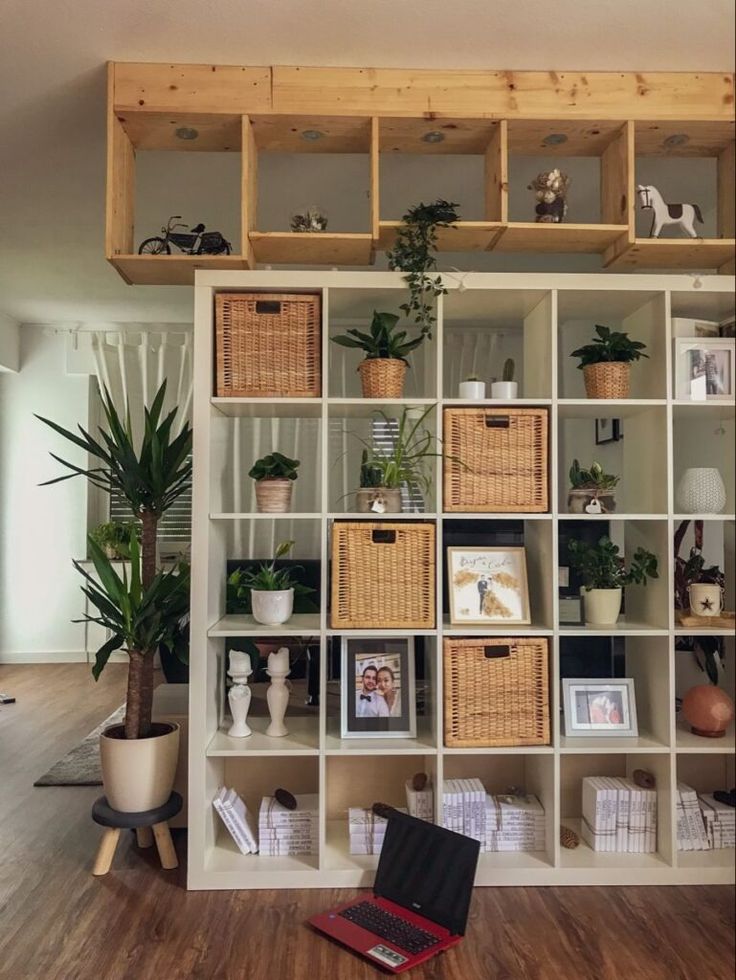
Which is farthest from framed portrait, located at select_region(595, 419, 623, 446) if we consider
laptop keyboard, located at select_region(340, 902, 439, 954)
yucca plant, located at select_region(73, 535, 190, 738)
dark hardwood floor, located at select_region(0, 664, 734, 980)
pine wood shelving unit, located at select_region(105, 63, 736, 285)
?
laptop keyboard, located at select_region(340, 902, 439, 954)

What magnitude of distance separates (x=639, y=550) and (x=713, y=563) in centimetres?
102

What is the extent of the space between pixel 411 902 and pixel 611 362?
4.96 feet

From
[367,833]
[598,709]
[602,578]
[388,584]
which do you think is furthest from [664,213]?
[367,833]

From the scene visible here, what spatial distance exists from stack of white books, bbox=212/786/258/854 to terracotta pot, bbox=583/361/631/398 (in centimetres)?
155

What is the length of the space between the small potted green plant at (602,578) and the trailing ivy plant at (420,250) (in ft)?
2.47

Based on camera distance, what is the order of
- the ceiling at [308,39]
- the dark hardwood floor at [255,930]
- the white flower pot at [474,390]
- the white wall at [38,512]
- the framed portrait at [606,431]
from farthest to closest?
the white wall at [38,512] → the framed portrait at [606,431] → the white flower pot at [474,390] → the ceiling at [308,39] → the dark hardwood floor at [255,930]

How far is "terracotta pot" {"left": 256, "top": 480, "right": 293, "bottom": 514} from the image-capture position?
2.16 metres

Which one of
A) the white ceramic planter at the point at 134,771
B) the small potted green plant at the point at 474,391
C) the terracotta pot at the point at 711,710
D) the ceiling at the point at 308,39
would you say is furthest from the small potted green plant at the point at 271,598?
the ceiling at the point at 308,39

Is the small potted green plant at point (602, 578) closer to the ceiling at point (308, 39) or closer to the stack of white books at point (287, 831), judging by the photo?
the stack of white books at point (287, 831)

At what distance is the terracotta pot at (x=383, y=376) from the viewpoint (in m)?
2.14

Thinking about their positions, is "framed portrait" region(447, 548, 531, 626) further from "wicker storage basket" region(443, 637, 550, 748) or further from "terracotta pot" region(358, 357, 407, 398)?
"terracotta pot" region(358, 357, 407, 398)

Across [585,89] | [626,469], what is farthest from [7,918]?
[585,89]

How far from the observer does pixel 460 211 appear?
295cm

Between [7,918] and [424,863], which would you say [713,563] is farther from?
[7,918]
